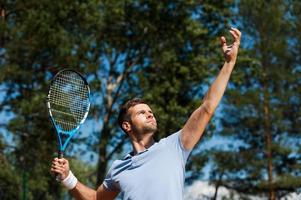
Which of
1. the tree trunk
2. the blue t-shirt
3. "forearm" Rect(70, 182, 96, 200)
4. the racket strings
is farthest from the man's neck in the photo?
the tree trunk

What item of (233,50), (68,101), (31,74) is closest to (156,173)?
(233,50)

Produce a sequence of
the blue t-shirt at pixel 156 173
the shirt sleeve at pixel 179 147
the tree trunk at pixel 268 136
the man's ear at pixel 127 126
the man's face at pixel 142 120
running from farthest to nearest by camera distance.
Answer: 1. the tree trunk at pixel 268 136
2. the man's ear at pixel 127 126
3. the man's face at pixel 142 120
4. the shirt sleeve at pixel 179 147
5. the blue t-shirt at pixel 156 173

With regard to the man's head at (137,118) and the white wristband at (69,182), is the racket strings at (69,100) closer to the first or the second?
the white wristband at (69,182)

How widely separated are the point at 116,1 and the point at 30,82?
15.8 ft

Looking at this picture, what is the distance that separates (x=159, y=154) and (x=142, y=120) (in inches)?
14.7

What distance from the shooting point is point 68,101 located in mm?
6633

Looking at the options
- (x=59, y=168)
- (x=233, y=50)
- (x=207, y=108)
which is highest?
(x=233, y=50)

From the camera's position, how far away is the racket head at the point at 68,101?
20.5 ft

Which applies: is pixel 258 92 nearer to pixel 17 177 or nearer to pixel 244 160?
pixel 244 160

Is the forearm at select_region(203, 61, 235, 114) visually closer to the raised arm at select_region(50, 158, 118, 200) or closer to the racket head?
the raised arm at select_region(50, 158, 118, 200)

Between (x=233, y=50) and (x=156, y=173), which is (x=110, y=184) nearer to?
(x=156, y=173)

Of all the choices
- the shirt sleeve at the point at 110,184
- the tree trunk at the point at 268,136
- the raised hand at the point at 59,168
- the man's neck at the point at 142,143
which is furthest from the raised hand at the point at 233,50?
the tree trunk at the point at 268,136

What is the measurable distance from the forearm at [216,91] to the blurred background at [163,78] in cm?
1899

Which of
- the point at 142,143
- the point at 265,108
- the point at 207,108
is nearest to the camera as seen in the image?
the point at 207,108
